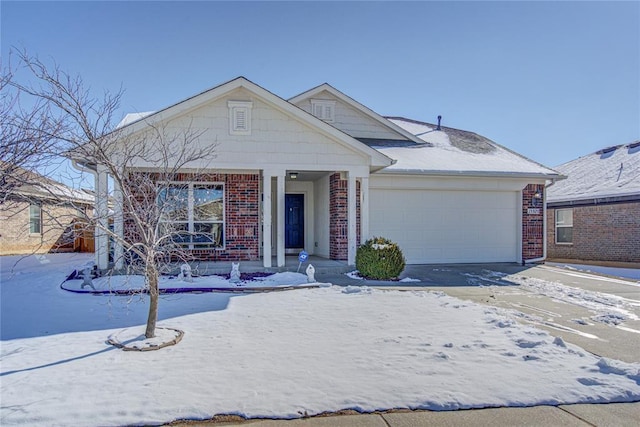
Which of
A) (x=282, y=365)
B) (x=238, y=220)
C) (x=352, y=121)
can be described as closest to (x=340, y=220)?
(x=238, y=220)

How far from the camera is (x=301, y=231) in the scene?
48.7 feet

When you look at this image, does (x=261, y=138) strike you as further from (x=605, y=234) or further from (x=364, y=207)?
(x=605, y=234)

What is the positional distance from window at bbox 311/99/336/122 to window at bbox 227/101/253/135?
17.3 feet

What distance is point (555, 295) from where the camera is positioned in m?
9.05

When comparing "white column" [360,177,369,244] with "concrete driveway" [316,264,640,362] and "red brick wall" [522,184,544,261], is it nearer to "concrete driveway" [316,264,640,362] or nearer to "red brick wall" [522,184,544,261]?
"concrete driveway" [316,264,640,362]

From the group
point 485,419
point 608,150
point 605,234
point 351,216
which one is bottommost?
point 485,419

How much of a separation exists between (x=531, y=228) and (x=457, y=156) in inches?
139

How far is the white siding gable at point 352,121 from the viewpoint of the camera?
15.8 metres

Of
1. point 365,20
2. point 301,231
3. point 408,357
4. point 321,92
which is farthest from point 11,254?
point 408,357

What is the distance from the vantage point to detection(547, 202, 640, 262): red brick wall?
49.1 ft

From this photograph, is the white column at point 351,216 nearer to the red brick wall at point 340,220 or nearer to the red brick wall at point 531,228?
the red brick wall at point 340,220

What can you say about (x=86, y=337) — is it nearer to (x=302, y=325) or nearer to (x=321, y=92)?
(x=302, y=325)

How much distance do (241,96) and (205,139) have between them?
1468 mm

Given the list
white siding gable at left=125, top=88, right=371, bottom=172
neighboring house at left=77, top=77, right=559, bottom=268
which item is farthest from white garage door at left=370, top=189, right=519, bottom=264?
white siding gable at left=125, top=88, right=371, bottom=172
